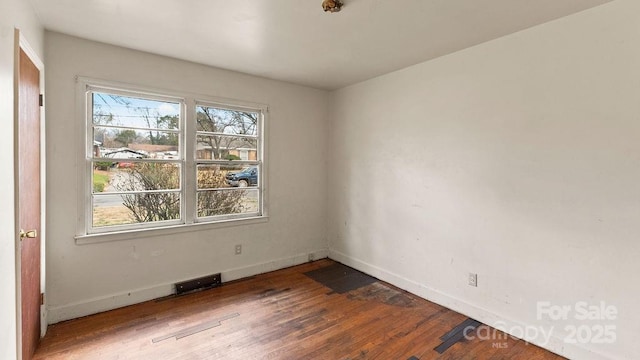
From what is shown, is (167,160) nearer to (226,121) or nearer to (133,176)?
(133,176)

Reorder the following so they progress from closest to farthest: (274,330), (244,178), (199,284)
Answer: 1. (274,330)
2. (199,284)
3. (244,178)

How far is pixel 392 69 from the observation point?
341 cm

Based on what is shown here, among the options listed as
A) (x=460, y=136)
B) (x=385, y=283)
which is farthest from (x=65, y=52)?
(x=385, y=283)

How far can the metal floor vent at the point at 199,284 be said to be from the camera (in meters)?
3.22

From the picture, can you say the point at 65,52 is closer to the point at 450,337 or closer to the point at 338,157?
the point at 338,157

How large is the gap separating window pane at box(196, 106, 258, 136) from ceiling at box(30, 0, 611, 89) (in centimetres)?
56

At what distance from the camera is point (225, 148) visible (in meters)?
3.61

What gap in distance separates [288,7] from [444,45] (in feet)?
4.93

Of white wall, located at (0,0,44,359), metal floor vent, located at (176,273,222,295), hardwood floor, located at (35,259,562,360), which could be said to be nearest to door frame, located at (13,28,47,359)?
white wall, located at (0,0,44,359)

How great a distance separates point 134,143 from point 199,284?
166 cm

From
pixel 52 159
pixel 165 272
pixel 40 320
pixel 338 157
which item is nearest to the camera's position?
pixel 40 320

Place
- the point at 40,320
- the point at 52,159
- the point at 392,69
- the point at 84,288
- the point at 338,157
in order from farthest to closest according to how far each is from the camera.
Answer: the point at 338,157 → the point at 392,69 → the point at 84,288 → the point at 52,159 → the point at 40,320

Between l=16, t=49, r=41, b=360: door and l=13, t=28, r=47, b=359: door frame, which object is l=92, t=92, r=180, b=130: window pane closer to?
l=13, t=28, r=47, b=359: door frame

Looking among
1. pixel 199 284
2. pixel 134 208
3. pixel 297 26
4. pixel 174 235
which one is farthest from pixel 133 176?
pixel 297 26
